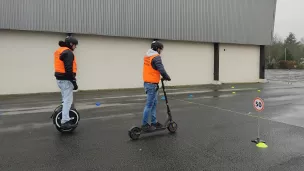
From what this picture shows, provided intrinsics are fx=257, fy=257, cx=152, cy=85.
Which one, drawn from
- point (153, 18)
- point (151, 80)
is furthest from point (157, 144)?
point (153, 18)

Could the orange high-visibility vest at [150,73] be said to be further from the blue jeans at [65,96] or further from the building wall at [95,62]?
the building wall at [95,62]

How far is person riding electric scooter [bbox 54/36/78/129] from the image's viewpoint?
5.62 m

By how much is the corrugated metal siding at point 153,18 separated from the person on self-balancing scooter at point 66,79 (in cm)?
933

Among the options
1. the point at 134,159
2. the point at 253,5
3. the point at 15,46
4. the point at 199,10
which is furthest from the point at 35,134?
the point at 253,5

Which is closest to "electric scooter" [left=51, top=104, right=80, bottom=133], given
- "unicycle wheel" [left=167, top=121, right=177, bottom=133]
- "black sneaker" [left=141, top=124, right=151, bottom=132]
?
"black sneaker" [left=141, top=124, right=151, bottom=132]

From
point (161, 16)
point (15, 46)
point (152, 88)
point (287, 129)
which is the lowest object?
point (287, 129)

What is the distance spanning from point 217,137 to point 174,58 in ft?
44.0

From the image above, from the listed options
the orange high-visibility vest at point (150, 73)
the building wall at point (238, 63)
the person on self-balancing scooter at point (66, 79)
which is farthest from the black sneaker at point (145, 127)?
the building wall at point (238, 63)

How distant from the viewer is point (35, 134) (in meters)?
5.98

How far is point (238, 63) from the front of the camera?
72.3ft

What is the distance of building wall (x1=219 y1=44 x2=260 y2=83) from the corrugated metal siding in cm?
81

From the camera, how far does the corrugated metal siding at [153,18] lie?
45.1ft

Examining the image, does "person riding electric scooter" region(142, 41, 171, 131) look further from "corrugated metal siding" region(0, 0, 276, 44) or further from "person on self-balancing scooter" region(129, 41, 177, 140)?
"corrugated metal siding" region(0, 0, 276, 44)

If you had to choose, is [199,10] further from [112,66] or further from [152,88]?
[152,88]
